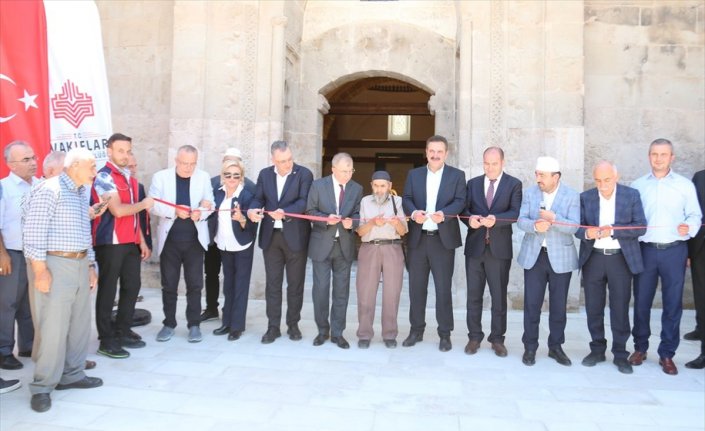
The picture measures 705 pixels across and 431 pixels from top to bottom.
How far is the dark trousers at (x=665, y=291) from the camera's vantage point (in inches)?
182

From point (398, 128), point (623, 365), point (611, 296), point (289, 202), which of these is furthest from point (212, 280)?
point (398, 128)

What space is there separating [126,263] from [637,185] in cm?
448

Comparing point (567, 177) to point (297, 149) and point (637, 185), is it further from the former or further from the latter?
point (297, 149)

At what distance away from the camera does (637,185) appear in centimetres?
497

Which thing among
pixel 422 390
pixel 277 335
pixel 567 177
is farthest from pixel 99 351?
pixel 567 177

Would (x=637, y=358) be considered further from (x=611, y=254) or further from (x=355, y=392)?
→ (x=355, y=392)

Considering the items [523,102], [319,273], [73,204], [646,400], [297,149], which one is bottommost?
[646,400]

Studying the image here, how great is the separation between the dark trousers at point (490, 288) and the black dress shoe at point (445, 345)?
7.9 inches

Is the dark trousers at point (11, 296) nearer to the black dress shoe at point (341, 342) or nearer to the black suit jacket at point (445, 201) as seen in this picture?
the black dress shoe at point (341, 342)

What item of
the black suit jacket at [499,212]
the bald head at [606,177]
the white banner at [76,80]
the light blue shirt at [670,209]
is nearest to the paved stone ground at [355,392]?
the black suit jacket at [499,212]

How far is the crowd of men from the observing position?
450cm

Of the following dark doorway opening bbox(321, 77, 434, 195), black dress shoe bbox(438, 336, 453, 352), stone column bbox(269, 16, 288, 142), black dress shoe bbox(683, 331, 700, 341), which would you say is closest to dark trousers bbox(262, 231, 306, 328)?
black dress shoe bbox(438, 336, 453, 352)

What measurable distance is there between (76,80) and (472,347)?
4.40m

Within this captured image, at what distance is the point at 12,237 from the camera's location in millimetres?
4422
